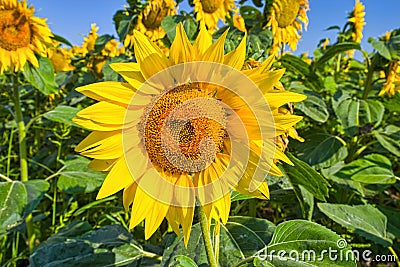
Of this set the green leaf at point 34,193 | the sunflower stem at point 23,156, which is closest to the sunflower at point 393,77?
the green leaf at point 34,193

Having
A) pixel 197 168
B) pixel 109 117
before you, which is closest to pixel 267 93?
pixel 197 168

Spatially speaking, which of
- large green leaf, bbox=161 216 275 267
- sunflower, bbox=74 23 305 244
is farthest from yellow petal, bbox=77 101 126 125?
large green leaf, bbox=161 216 275 267

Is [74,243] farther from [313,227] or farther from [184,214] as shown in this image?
[313,227]

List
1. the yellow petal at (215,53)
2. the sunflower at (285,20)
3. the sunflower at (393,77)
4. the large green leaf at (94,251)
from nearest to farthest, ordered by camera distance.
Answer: the yellow petal at (215,53) < the large green leaf at (94,251) < the sunflower at (393,77) < the sunflower at (285,20)

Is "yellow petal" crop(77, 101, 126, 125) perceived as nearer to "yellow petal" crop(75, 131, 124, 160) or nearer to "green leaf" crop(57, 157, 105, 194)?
"yellow petal" crop(75, 131, 124, 160)

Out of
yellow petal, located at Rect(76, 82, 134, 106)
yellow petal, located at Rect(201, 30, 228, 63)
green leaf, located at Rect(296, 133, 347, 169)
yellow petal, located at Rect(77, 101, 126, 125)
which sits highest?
yellow petal, located at Rect(201, 30, 228, 63)

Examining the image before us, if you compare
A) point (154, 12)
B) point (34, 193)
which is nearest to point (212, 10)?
point (154, 12)

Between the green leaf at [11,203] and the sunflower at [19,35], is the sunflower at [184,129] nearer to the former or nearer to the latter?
the green leaf at [11,203]
